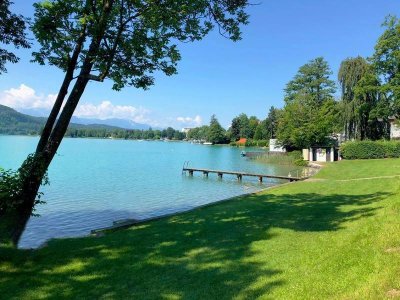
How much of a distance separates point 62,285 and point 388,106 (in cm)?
4954

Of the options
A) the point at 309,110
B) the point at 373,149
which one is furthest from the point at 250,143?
the point at 373,149

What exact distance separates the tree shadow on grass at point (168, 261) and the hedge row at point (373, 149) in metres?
36.8

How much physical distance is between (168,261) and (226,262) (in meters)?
1.20

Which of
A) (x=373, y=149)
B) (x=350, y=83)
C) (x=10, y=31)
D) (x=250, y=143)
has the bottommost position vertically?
(x=250, y=143)

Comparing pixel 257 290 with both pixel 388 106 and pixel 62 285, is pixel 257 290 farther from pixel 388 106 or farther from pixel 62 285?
pixel 388 106

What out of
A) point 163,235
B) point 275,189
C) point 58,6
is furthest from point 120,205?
point 58,6

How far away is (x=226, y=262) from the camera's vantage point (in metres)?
6.84

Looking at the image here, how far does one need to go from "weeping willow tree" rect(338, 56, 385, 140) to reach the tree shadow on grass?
41426 mm

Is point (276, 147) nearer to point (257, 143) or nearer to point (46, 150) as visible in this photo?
point (257, 143)

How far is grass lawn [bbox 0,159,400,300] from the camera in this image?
523 centimetres

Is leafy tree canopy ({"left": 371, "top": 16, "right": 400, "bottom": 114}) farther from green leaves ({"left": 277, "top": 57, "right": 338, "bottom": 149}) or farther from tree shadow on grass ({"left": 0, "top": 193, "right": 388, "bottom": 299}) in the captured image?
tree shadow on grass ({"left": 0, "top": 193, "right": 388, "bottom": 299})

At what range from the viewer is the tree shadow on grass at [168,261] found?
585 centimetres

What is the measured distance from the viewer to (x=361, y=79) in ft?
159

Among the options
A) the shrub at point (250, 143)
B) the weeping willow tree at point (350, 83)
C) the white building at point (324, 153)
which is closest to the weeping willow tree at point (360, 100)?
the weeping willow tree at point (350, 83)
